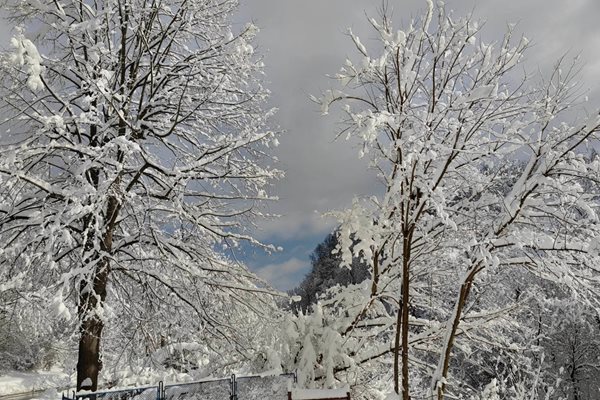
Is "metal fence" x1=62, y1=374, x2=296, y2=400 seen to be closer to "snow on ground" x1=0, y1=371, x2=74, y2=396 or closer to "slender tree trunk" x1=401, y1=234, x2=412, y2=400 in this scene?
"slender tree trunk" x1=401, y1=234, x2=412, y2=400

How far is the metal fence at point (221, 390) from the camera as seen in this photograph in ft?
23.5

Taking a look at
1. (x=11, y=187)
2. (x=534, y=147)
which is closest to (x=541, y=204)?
(x=534, y=147)

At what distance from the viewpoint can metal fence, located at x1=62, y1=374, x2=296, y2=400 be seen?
7156 mm

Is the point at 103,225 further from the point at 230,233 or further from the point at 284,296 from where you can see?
the point at 284,296

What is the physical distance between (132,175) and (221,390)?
12.2 ft

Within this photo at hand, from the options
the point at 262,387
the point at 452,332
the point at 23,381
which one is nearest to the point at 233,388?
the point at 262,387

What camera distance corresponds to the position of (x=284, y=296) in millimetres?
7582

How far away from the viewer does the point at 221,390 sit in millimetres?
7586

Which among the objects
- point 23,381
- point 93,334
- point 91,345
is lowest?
point 23,381

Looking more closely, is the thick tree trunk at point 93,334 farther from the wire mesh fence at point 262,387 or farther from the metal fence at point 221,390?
the wire mesh fence at point 262,387

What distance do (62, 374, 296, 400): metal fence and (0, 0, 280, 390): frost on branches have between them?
0.55 meters

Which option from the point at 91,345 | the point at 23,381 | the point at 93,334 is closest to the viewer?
the point at 93,334

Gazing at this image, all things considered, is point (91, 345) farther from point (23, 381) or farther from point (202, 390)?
point (23, 381)

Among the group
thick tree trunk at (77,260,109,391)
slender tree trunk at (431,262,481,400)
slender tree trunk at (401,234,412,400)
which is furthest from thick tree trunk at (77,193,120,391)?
slender tree trunk at (431,262,481,400)
